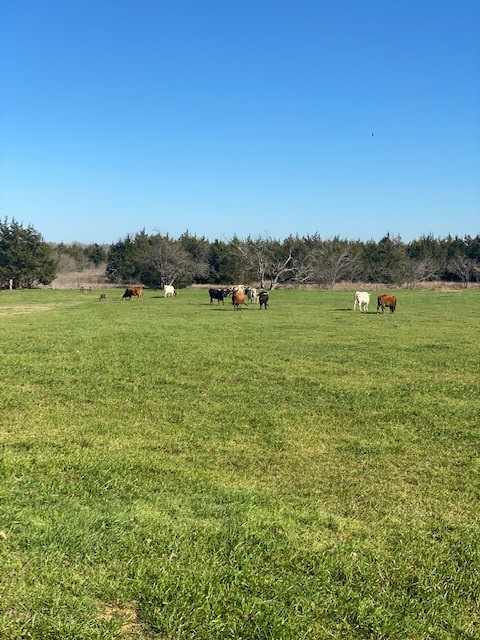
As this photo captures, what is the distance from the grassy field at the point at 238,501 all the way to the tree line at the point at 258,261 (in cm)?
4780

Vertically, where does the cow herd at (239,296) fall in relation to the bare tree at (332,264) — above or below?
below

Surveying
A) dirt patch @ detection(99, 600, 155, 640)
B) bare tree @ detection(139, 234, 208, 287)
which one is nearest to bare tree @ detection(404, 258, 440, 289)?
bare tree @ detection(139, 234, 208, 287)

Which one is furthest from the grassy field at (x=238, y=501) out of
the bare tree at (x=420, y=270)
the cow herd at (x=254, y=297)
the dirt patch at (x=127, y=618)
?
the bare tree at (x=420, y=270)

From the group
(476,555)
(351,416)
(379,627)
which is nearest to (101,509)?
(379,627)

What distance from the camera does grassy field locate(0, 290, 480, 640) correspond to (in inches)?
137

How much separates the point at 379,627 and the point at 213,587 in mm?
1184

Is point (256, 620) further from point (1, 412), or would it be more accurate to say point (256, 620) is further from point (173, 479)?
point (1, 412)

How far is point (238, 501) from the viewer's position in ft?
17.3

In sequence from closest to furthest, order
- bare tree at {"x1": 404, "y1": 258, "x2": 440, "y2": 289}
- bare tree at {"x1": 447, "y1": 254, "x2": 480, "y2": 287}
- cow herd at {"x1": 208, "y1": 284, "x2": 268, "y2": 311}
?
cow herd at {"x1": 208, "y1": 284, "x2": 268, "y2": 311}, bare tree at {"x1": 447, "y1": 254, "x2": 480, "y2": 287}, bare tree at {"x1": 404, "y1": 258, "x2": 440, "y2": 289}

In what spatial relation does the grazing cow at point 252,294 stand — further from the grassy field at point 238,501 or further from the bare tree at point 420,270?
the bare tree at point 420,270

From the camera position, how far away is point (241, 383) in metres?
11.0

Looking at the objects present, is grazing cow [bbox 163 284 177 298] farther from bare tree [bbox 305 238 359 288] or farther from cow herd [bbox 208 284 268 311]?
bare tree [bbox 305 238 359 288]

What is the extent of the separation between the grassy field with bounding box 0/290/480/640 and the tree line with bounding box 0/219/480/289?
157ft

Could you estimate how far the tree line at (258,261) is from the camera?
58.5 metres
